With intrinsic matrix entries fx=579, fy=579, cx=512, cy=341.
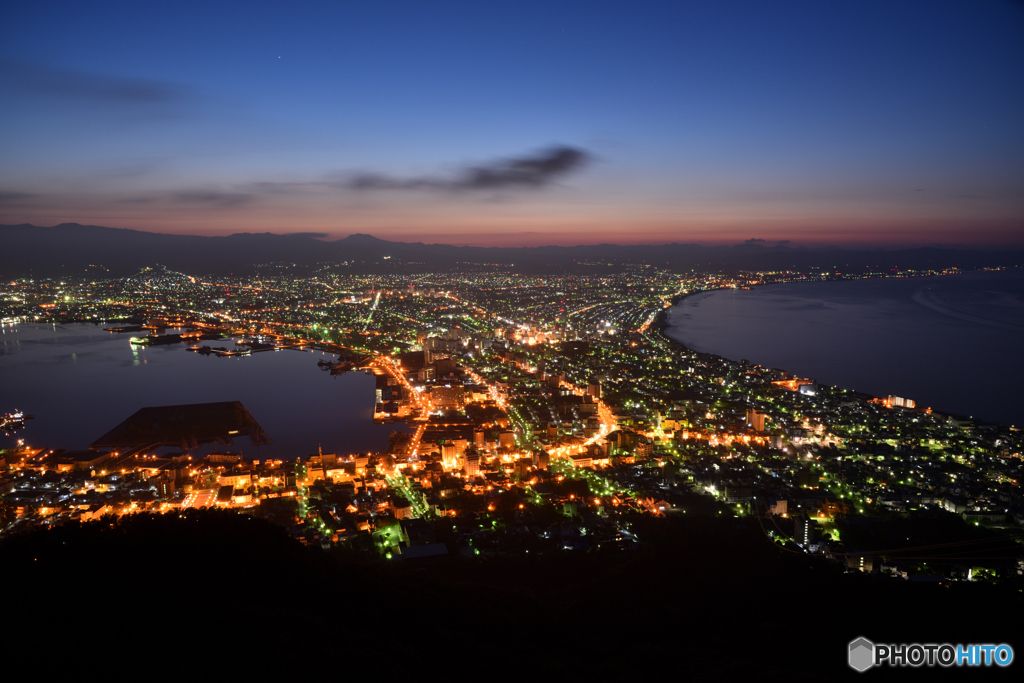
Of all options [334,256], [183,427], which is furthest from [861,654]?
[334,256]

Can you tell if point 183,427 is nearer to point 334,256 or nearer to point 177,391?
point 177,391

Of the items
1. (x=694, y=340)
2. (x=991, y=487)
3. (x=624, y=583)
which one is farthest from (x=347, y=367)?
(x=991, y=487)

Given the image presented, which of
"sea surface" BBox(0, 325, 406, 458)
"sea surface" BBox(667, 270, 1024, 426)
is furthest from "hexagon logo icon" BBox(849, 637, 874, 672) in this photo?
"sea surface" BBox(667, 270, 1024, 426)

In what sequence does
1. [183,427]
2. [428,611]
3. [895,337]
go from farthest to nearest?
1. [895,337]
2. [183,427]
3. [428,611]

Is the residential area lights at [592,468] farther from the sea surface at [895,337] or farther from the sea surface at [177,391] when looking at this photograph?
the sea surface at [895,337]

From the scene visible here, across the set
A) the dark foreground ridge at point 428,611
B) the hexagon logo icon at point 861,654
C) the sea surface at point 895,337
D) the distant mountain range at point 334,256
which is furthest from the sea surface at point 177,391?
the distant mountain range at point 334,256

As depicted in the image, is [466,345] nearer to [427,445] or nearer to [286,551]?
[427,445]

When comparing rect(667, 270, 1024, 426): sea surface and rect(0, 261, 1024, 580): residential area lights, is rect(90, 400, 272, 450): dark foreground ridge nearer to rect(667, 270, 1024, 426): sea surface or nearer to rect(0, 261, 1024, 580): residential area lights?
rect(0, 261, 1024, 580): residential area lights
